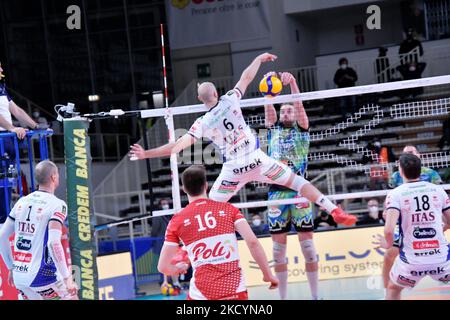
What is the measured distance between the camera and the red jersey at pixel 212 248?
5.97 m

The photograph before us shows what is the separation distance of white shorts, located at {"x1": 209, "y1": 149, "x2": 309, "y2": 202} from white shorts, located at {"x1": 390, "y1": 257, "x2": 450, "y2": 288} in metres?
1.77

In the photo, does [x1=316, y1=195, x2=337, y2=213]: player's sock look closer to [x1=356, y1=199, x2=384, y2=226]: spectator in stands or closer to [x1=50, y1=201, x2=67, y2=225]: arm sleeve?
[x1=50, y1=201, x2=67, y2=225]: arm sleeve

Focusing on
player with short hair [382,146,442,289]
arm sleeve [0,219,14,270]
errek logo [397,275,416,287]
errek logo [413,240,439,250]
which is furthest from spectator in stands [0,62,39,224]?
errek logo [413,240,439,250]

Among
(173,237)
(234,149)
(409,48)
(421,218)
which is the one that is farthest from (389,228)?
(409,48)

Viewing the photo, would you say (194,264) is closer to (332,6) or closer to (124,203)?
(124,203)

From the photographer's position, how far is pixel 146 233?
1770cm

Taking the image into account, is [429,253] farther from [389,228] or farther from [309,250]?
[309,250]

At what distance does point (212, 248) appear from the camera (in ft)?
19.7

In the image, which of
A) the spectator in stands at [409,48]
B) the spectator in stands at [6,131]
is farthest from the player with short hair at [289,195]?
the spectator in stands at [409,48]

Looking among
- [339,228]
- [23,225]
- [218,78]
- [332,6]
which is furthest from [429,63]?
[23,225]

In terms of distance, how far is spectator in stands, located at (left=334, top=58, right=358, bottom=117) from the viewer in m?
20.0

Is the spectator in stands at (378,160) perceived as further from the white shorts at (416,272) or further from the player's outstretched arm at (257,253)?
the player's outstretched arm at (257,253)

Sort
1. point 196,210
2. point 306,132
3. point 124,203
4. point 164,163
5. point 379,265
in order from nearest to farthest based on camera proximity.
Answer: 1. point 196,210
2. point 306,132
3. point 379,265
4. point 124,203
5. point 164,163

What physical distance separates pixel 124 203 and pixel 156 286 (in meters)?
5.14
